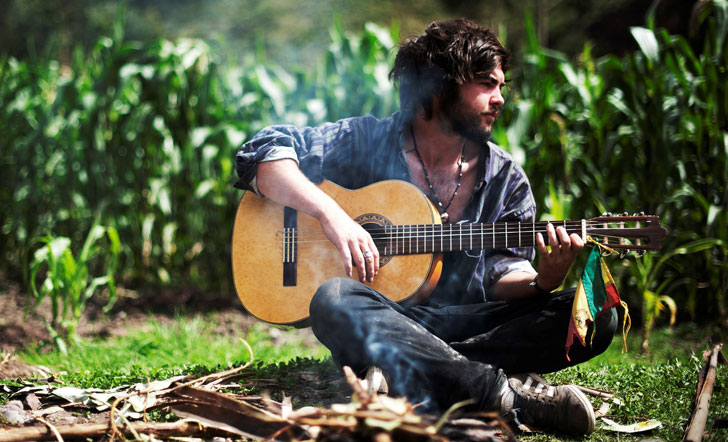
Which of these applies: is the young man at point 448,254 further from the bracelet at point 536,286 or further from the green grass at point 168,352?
the green grass at point 168,352

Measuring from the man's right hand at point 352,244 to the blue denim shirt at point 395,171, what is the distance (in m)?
0.35

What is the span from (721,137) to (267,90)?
105 inches

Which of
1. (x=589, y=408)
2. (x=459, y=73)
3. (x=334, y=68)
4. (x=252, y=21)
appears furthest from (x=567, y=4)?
(x=589, y=408)

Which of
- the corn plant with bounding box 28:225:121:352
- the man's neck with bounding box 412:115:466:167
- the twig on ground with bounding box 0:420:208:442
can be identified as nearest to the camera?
the twig on ground with bounding box 0:420:208:442

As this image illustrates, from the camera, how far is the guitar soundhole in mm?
2242

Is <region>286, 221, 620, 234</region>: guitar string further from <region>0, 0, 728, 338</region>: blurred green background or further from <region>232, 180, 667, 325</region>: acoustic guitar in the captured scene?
<region>0, 0, 728, 338</region>: blurred green background

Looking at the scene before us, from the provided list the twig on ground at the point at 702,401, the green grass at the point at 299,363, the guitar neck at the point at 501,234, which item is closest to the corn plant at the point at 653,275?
the green grass at the point at 299,363

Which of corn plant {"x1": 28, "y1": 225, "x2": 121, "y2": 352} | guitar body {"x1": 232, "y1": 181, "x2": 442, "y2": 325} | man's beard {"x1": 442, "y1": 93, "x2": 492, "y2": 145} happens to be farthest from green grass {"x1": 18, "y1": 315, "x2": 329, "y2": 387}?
man's beard {"x1": 442, "y1": 93, "x2": 492, "y2": 145}

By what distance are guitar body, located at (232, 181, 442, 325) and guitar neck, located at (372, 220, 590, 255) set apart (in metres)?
0.03

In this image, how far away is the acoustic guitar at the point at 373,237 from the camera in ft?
7.05

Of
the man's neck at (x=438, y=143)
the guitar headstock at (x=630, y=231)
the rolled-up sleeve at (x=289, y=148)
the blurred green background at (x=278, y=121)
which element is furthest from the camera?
the blurred green background at (x=278, y=121)

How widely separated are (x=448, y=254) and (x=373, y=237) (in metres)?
0.32

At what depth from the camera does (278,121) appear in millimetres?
3996

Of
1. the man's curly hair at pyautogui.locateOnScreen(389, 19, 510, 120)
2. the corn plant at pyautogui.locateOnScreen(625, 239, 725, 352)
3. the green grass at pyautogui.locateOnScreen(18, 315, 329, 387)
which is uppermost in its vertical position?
the man's curly hair at pyautogui.locateOnScreen(389, 19, 510, 120)
